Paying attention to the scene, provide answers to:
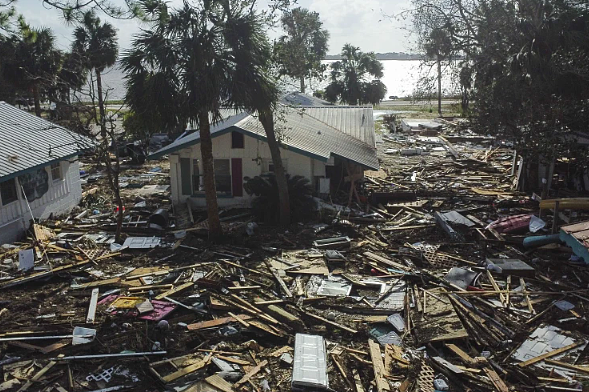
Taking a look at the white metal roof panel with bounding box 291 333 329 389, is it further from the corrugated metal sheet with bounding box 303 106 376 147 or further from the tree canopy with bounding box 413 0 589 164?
the corrugated metal sheet with bounding box 303 106 376 147

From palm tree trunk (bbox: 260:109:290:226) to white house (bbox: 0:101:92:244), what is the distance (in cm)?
659

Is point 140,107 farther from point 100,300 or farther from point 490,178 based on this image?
point 490,178

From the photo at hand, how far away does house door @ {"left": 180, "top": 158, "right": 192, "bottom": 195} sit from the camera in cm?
2210

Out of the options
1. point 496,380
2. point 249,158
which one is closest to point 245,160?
point 249,158

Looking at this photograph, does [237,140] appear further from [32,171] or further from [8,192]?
[8,192]

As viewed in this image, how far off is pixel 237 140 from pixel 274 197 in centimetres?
318

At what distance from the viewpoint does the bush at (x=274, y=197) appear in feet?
65.2

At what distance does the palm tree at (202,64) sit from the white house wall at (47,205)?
6607mm

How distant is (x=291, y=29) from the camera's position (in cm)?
2209

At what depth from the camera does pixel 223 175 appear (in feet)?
72.4

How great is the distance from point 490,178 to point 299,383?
20974 millimetres

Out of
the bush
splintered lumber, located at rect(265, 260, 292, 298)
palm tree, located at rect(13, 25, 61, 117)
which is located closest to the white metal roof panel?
splintered lumber, located at rect(265, 260, 292, 298)

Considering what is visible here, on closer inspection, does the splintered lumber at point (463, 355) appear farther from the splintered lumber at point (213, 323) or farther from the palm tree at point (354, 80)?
the palm tree at point (354, 80)

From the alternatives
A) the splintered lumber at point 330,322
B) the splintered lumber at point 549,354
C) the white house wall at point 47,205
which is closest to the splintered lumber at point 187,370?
the splintered lumber at point 330,322
